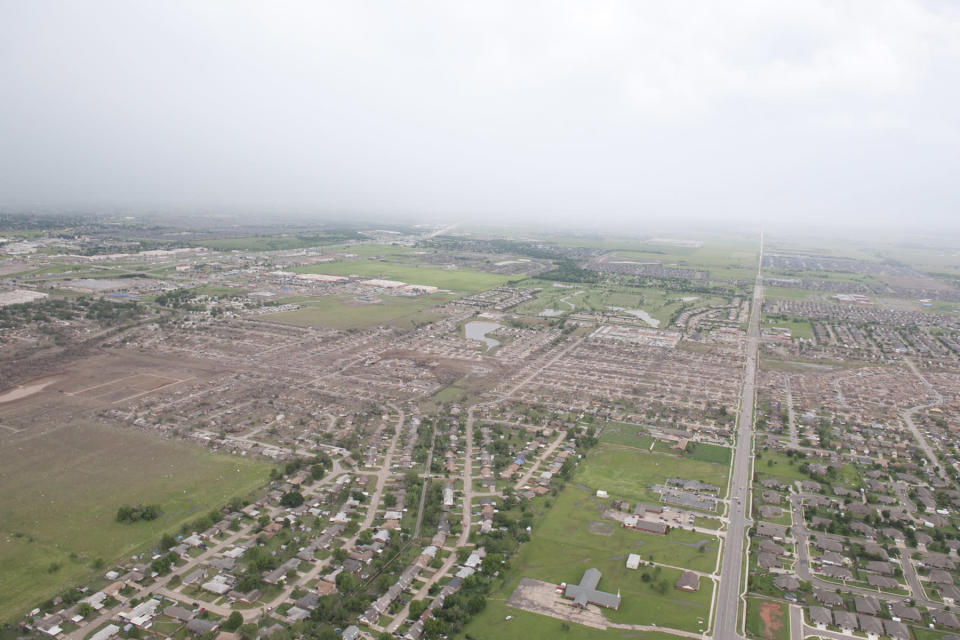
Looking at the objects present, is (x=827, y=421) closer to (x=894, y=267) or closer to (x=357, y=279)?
(x=357, y=279)

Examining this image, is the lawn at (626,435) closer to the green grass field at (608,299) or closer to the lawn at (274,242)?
the green grass field at (608,299)

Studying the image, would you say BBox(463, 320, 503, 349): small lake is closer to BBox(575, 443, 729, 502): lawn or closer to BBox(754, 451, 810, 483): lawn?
BBox(575, 443, 729, 502): lawn

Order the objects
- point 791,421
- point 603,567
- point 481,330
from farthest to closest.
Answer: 1. point 481,330
2. point 791,421
3. point 603,567

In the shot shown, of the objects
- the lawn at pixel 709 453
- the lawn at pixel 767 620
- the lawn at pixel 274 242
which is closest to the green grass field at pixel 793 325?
the lawn at pixel 709 453

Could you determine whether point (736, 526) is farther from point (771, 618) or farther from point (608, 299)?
point (608, 299)

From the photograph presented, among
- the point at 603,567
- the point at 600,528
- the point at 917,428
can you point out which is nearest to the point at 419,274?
the point at 917,428

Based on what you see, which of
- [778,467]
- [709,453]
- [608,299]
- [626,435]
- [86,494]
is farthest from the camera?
[608,299]
